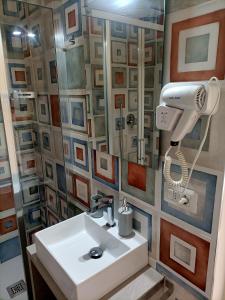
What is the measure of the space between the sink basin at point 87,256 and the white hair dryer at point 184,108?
458 millimetres

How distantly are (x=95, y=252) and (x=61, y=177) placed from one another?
0.68 metres

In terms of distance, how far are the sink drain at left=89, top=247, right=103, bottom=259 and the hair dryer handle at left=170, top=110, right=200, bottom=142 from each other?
0.75 meters

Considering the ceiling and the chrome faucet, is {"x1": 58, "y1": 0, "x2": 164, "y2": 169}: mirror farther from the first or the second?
the chrome faucet

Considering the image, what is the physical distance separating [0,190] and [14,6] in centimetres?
126

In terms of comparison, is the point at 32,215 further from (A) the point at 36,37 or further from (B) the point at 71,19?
(B) the point at 71,19

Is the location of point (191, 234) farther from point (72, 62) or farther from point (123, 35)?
point (72, 62)

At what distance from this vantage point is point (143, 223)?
3.46 feet

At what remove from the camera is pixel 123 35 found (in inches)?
37.6

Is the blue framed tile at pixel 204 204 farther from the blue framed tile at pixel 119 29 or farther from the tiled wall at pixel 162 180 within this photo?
the blue framed tile at pixel 119 29

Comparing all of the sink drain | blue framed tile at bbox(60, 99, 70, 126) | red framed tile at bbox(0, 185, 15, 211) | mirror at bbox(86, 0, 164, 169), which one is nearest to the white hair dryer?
mirror at bbox(86, 0, 164, 169)

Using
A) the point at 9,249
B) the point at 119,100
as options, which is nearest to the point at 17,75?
the point at 119,100

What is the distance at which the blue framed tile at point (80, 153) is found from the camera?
4.58 feet

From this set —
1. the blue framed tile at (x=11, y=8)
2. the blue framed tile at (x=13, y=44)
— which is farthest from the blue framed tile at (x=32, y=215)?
the blue framed tile at (x=11, y=8)

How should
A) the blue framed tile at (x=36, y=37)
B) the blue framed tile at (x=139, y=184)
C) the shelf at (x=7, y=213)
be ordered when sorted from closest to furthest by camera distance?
the blue framed tile at (x=139, y=184), the blue framed tile at (x=36, y=37), the shelf at (x=7, y=213)
